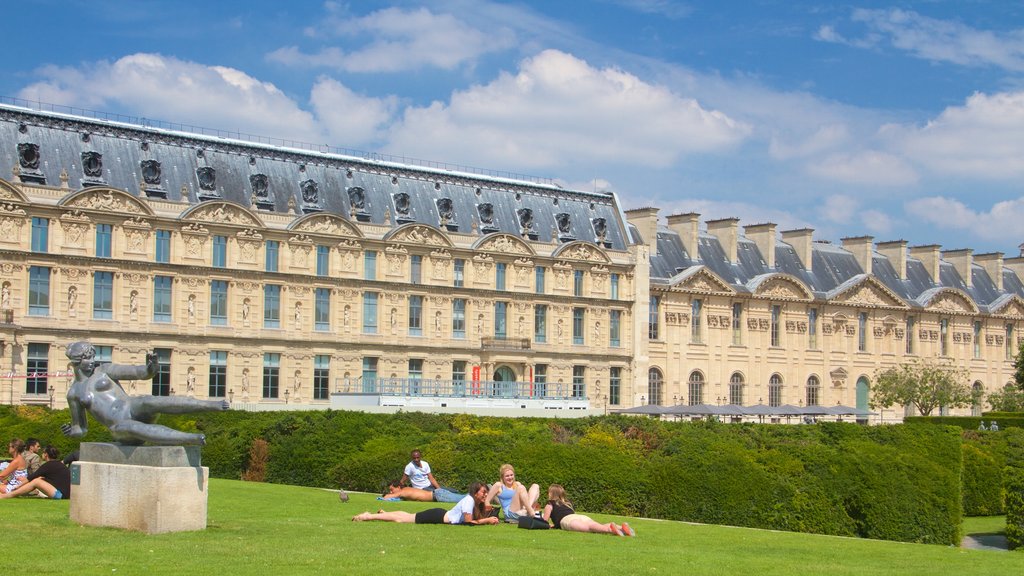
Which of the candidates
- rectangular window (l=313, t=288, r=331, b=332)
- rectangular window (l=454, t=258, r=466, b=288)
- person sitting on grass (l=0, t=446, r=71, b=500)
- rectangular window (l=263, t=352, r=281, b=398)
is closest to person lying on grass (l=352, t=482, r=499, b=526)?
person sitting on grass (l=0, t=446, r=71, b=500)

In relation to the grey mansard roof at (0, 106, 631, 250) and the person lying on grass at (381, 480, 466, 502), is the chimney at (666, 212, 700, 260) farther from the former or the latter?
the person lying on grass at (381, 480, 466, 502)

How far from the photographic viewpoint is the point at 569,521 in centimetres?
2480

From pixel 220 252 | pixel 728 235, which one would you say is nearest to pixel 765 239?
pixel 728 235

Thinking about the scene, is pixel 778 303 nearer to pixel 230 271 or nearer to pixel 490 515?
pixel 230 271

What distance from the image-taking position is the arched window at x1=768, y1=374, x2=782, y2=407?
94556 millimetres

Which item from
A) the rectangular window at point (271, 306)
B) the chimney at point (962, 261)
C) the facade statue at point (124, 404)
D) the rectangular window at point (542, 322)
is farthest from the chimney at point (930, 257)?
the facade statue at point (124, 404)

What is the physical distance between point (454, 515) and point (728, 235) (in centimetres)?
7021

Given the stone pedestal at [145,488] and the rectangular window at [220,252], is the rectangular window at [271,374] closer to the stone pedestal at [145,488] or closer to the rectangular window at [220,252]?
the rectangular window at [220,252]

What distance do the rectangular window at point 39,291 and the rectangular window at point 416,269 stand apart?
1945cm

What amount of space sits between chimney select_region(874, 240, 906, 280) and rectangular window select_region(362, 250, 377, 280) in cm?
4523

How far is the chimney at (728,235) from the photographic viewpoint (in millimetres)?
93062

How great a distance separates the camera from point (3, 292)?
64438 mm

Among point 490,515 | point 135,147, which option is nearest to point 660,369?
point 135,147

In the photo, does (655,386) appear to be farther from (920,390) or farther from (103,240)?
(103,240)
